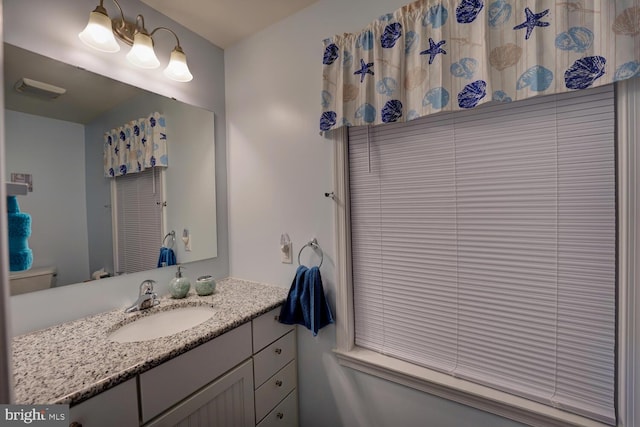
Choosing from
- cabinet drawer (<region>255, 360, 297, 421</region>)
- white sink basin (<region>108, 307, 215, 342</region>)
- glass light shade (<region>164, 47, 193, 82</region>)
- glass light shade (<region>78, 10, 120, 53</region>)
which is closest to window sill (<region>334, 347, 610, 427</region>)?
cabinet drawer (<region>255, 360, 297, 421</region>)

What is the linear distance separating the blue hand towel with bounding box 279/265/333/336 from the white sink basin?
0.38 m

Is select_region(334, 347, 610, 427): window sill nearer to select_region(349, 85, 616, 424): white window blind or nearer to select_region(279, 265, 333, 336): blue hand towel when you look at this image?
select_region(349, 85, 616, 424): white window blind

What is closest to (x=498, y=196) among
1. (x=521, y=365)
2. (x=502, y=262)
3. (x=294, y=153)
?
(x=502, y=262)

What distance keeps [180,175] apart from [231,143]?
408 millimetres

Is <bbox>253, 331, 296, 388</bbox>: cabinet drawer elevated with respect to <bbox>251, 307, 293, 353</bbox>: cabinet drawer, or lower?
lower

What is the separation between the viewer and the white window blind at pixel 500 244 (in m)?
0.93

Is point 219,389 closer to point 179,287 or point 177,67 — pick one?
point 179,287

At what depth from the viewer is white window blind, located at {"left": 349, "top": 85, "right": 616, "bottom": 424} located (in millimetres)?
929

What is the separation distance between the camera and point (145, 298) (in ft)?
4.32

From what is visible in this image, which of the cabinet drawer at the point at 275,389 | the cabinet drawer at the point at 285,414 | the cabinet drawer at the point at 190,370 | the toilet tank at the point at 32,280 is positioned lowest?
the cabinet drawer at the point at 285,414

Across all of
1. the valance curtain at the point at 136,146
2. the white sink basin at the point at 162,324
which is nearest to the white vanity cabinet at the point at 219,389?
the white sink basin at the point at 162,324

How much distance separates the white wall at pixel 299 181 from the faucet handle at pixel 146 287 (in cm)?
55

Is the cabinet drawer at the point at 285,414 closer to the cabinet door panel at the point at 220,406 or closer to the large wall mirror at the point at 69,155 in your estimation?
the cabinet door panel at the point at 220,406

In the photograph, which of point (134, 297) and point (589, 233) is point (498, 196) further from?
point (134, 297)
